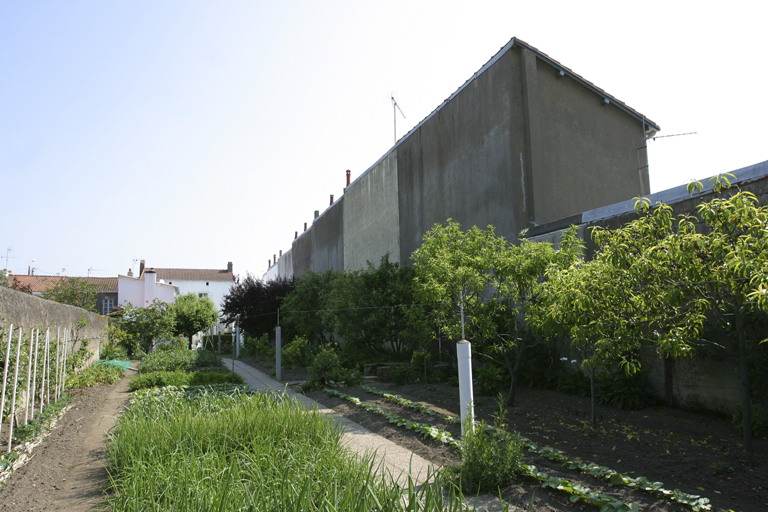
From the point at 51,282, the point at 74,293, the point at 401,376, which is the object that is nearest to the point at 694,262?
the point at 401,376

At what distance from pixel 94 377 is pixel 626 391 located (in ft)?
37.7

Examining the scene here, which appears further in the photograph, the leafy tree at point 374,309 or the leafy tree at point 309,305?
the leafy tree at point 309,305

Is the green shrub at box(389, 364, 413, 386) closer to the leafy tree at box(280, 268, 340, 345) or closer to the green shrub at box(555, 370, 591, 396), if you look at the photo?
the green shrub at box(555, 370, 591, 396)

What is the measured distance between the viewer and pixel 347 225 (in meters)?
22.8

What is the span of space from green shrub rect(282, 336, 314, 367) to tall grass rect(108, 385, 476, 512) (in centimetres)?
907

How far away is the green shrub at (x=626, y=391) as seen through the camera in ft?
23.6

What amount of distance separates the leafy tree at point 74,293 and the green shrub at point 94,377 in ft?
Answer: 39.4

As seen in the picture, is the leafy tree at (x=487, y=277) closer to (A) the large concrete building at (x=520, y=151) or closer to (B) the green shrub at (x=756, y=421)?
(B) the green shrub at (x=756, y=421)

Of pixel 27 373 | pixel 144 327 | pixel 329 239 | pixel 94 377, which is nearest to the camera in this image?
pixel 27 373

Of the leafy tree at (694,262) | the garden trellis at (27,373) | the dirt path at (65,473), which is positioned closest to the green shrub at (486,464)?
the leafy tree at (694,262)

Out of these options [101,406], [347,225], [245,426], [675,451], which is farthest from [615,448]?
[347,225]

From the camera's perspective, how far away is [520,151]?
11.4 m

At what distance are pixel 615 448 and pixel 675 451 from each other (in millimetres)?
580

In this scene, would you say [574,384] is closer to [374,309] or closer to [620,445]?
[620,445]
